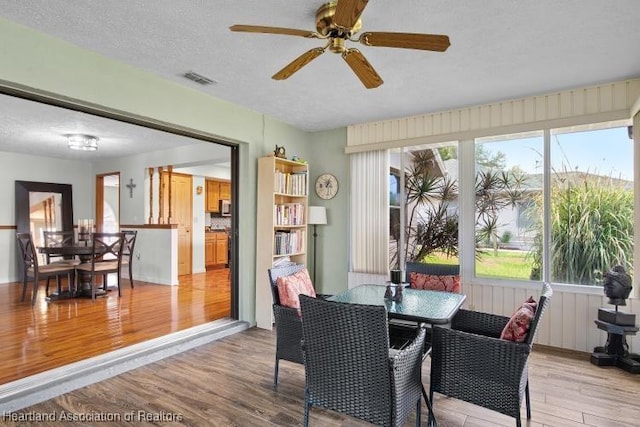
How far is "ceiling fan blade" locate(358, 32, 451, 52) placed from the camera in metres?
1.82

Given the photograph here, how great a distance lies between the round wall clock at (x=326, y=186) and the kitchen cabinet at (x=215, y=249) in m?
4.11

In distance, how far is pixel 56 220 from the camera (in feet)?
23.5

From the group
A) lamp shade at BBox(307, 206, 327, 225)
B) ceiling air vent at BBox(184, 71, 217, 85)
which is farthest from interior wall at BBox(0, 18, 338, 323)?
lamp shade at BBox(307, 206, 327, 225)

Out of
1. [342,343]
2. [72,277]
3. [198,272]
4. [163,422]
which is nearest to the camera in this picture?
[342,343]

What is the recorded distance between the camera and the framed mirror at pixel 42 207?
21.9 feet

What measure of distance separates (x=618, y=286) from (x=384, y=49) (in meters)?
2.80

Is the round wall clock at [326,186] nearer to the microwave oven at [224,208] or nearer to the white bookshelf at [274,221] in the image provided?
the white bookshelf at [274,221]

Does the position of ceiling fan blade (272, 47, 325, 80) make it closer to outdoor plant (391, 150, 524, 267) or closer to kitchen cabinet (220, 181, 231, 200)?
outdoor plant (391, 150, 524, 267)

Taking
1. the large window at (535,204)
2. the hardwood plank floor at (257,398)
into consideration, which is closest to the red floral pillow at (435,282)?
the hardwood plank floor at (257,398)

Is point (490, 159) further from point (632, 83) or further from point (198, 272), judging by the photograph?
point (198, 272)

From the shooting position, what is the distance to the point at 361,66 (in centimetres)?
218

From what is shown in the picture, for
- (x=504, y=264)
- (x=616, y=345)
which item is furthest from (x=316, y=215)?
(x=616, y=345)

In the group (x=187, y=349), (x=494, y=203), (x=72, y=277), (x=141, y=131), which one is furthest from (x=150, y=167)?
(x=494, y=203)

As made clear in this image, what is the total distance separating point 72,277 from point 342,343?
5595 millimetres
